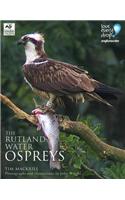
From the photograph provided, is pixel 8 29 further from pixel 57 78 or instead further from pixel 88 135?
pixel 88 135

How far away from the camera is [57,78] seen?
6.51 meters

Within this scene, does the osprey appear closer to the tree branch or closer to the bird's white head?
the bird's white head

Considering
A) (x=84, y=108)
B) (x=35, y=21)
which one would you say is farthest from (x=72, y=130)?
(x=35, y=21)

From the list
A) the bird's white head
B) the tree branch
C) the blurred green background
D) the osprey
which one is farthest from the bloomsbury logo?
the tree branch

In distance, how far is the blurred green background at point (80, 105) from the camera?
653 centimetres

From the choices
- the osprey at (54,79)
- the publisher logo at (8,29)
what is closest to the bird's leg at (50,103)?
the osprey at (54,79)

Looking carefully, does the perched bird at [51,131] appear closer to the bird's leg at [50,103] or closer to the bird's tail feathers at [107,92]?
the bird's leg at [50,103]

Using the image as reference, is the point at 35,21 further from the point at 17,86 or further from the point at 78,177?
the point at 78,177

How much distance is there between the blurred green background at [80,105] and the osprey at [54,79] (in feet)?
0.11

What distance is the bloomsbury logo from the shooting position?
257 inches

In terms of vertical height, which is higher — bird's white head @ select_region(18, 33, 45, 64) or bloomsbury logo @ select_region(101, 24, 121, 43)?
bloomsbury logo @ select_region(101, 24, 121, 43)

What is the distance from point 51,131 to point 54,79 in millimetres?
276

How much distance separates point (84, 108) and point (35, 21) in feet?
1.71

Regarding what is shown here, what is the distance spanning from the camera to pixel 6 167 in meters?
6.55
